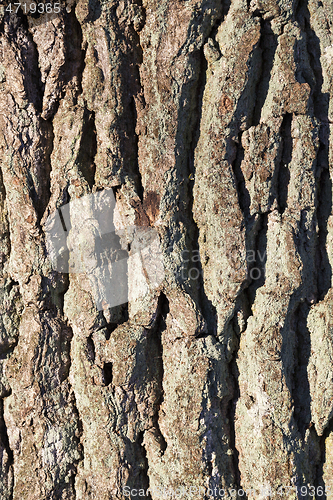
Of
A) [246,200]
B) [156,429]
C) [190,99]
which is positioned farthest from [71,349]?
[190,99]

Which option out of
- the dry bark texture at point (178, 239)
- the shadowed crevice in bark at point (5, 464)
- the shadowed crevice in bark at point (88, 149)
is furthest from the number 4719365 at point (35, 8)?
the shadowed crevice in bark at point (5, 464)

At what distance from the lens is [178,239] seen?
1343mm

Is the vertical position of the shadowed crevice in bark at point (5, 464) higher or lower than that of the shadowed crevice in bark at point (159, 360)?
lower

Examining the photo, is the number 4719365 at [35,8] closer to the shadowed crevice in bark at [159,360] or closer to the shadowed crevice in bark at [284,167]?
the shadowed crevice in bark at [284,167]

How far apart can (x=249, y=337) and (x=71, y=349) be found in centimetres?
65

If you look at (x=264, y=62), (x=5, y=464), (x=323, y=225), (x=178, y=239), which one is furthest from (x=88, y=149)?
(x=5, y=464)

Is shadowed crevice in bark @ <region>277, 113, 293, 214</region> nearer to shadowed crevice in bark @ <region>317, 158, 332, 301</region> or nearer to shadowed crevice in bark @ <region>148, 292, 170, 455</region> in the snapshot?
shadowed crevice in bark @ <region>317, 158, 332, 301</region>

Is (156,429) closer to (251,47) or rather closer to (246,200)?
(246,200)

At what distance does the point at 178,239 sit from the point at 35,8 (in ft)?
3.13

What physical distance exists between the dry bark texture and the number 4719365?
0.02m

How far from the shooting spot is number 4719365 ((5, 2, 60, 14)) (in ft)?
4.40

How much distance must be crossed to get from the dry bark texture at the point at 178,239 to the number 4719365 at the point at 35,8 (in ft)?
0.07

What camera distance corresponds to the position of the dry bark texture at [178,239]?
1.33 metres

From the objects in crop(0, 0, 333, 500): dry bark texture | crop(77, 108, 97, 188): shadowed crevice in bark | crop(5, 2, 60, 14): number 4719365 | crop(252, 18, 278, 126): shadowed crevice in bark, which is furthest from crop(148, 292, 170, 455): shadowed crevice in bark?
crop(5, 2, 60, 14): number 4719365
